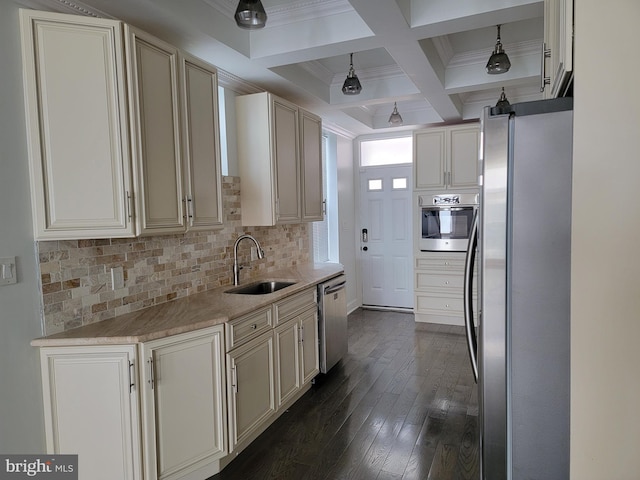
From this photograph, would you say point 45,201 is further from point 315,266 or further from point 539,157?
point 315,266

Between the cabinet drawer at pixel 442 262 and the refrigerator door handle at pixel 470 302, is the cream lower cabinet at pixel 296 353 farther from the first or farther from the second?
the cabinet drawer at pixel 442 262

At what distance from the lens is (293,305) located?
3041 mm

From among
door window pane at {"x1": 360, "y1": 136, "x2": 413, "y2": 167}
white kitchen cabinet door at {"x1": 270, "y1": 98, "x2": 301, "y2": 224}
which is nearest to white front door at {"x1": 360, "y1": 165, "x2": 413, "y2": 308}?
door window pane at {"x1": 360, "y1": 136, "x2": 413, "y2": 167}

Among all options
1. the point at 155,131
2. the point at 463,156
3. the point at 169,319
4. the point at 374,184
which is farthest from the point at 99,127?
the point at 374,184

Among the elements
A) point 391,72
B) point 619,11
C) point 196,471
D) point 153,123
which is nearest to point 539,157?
point 619,11

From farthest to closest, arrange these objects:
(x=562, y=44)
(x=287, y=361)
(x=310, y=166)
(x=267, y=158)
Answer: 1. (x=310, y=166)
2. (x=267, y=158)
3. (x=287, y=361)
4. (x=562, y=44)

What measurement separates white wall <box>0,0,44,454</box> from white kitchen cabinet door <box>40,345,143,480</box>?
0.07 metres

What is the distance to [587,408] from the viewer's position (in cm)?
97

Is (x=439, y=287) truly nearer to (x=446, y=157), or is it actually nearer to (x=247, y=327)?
(x=446, y=157)

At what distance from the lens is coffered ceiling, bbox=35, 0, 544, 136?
2.27m

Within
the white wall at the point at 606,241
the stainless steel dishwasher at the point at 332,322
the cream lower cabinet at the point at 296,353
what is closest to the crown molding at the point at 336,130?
the stainless steel dishwasher at the point at 332,322

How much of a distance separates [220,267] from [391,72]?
97.6 inches

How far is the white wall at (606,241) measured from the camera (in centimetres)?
92

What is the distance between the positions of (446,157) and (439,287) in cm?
166
